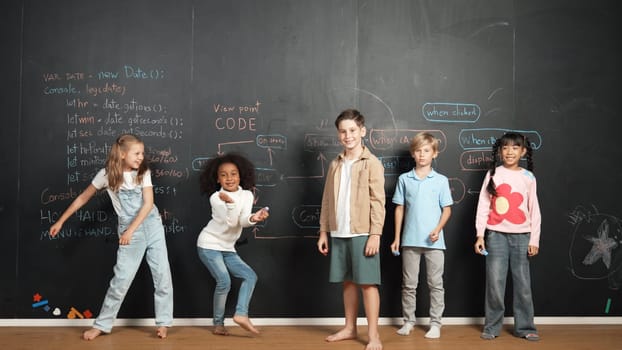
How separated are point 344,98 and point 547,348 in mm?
2027

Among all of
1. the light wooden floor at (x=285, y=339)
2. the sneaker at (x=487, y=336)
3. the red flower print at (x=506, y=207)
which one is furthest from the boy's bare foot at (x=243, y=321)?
the red flower print at (x=506, y=207)

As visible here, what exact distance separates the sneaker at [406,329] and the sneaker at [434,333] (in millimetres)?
118

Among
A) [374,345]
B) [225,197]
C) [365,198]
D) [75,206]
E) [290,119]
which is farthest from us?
[290,119]

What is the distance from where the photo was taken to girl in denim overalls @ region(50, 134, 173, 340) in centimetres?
346

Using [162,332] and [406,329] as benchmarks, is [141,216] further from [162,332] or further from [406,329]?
[406,329]

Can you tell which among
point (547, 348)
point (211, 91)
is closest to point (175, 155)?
point (211, 91)

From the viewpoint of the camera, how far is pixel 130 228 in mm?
3430

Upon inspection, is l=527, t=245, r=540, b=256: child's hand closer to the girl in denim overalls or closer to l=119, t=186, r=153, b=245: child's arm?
the girl in denim overalls

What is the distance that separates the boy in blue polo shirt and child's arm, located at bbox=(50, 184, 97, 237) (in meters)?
1.93

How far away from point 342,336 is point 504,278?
3.62 ft

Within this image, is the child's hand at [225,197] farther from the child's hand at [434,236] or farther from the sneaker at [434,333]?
the sneaker at [434,333]

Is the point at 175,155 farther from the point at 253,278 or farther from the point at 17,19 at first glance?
the point at 17,19

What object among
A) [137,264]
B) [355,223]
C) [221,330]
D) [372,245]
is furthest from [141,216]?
[372,245]

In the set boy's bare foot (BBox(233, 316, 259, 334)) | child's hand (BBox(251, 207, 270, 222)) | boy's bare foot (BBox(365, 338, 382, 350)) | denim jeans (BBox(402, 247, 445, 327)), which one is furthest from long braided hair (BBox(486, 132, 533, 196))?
boy's bare foot (BBox(233, 316, 259, 334))
